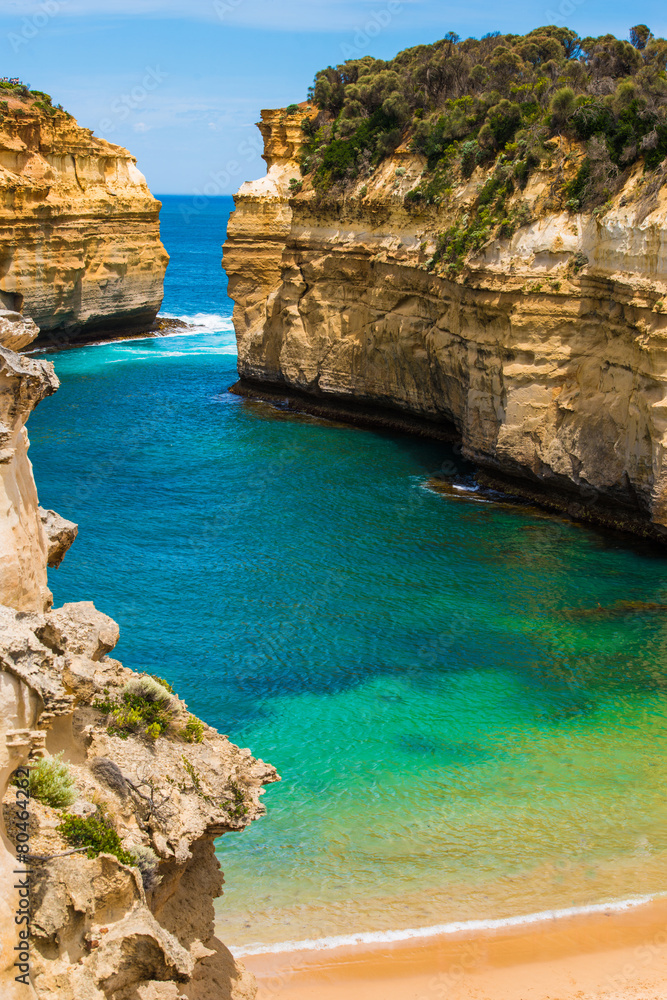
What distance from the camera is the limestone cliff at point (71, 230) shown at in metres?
52.7

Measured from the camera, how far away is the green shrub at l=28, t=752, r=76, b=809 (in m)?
7.41

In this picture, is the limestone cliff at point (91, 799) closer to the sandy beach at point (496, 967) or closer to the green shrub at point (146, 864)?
the green shrub at point (146, 864)

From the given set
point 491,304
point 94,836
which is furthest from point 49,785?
point 491,304

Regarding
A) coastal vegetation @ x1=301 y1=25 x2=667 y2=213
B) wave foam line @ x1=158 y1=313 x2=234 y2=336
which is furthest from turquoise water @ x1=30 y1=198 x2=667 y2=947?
wave foam line @ x1=158 y1=313 x2=234 y2=336

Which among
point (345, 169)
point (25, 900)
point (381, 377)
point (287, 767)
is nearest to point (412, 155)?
point (345, 169)

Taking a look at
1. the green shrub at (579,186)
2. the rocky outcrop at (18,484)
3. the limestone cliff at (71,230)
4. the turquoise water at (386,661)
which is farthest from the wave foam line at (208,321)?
the rocky outcrop at (18,484)

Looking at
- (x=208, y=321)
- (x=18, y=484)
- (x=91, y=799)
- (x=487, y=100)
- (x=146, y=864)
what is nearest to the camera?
(x=146, y=864)

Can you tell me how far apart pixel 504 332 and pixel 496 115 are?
8457 millimetres

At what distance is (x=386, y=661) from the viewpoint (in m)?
21.6

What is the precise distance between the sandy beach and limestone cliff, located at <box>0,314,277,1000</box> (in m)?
2.03

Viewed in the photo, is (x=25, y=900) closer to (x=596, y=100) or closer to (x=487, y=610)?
(x=487, y=610)

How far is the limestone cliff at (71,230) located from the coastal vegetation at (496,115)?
1683 centimetres

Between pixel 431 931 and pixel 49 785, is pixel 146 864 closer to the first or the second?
pixel 49 785

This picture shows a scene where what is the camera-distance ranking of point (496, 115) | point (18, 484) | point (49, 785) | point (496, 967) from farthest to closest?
point (496, 115)
point (496, 967)
point (18, 484)
point (49, 785)
